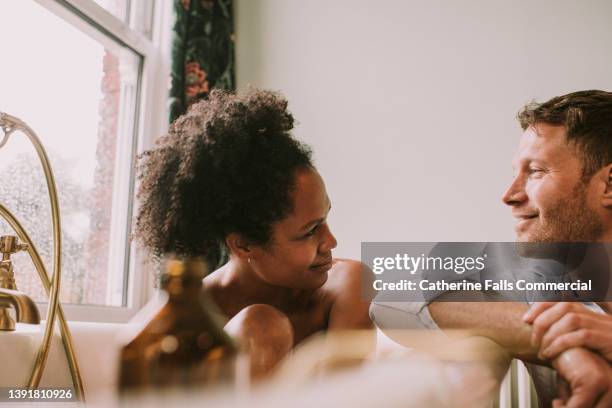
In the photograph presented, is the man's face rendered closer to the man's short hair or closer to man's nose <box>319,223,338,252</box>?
the man's short hair

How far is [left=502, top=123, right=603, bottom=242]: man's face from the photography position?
109 centimetres

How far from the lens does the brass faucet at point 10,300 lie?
24.0 inches

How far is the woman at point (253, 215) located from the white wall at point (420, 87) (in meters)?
0.88

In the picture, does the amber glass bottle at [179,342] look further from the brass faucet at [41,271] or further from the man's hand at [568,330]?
the brass faucet at [41,271]

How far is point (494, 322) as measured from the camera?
74 centimetres

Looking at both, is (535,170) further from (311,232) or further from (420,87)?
(420,87)

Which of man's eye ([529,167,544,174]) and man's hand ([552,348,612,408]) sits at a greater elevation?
man's eye ([529,167,544,174])

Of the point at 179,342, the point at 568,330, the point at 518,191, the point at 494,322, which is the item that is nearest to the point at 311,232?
the point at 494,322

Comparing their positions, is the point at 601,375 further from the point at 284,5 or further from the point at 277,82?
the point at 284,5

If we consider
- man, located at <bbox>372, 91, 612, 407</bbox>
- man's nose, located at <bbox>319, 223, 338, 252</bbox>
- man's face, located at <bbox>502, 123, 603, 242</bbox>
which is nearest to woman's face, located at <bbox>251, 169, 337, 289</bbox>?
man's nose, located at <bbox>319, 223, 338, 252</bbox>

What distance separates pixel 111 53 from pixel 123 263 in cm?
68

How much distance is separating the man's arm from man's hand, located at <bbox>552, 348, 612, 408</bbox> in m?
0.06

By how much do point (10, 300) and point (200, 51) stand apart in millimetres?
1463

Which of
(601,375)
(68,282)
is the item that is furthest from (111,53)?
(601,375)
